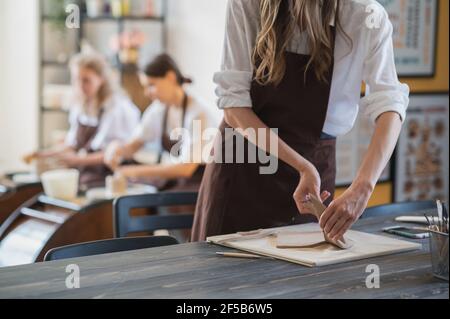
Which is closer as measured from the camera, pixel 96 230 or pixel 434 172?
pixel 96 230

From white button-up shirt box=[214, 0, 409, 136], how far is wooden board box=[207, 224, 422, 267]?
36 centimetres

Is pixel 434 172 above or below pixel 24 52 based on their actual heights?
below

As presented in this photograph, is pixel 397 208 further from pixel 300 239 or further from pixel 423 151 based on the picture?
pixel 423 151

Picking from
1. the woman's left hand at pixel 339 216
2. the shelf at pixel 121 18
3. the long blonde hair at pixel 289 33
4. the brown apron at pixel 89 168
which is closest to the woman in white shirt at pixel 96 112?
the brown apron at pixel 89 168

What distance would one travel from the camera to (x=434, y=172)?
175 inches

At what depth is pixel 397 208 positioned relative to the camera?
101 inches

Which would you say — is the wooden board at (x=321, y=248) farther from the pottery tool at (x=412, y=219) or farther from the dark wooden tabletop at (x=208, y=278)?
the pottery tool at (x=412, y=219)

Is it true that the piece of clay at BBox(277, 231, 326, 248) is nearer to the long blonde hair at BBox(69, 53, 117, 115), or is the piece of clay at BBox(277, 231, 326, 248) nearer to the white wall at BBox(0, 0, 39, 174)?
the long blonde hair at BBox(69, 53, 117, 115)

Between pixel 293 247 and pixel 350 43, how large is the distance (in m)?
0.64

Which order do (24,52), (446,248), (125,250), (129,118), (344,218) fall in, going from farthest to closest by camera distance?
1. (24,52)
2. (129,118)
3. (125,250)
4. (344,218)
5. (446,248)

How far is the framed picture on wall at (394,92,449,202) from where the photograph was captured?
4234 millimetres

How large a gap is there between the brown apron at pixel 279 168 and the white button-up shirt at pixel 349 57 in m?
0.04

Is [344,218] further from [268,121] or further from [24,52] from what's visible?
[24,52]

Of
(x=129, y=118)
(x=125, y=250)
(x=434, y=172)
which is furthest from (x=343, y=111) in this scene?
(x=129, y=118)
